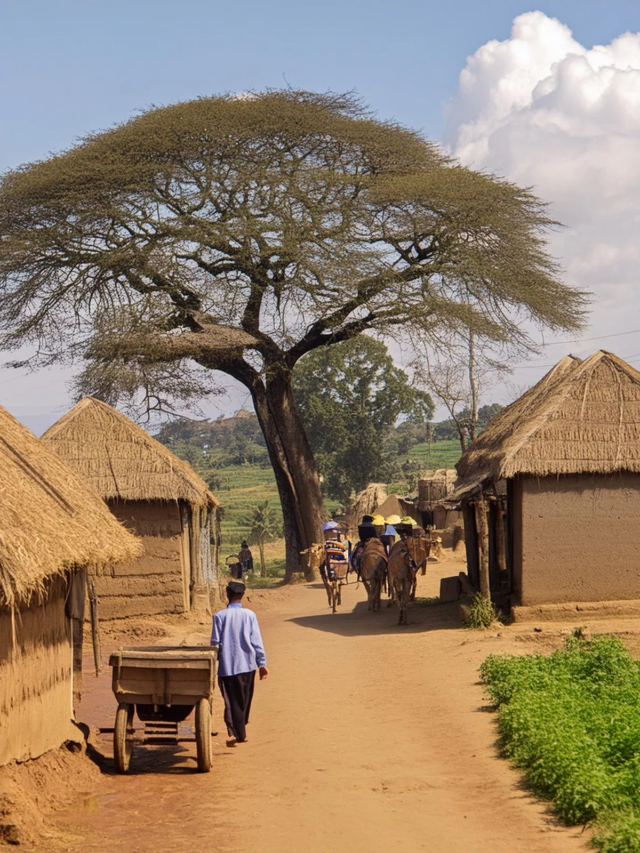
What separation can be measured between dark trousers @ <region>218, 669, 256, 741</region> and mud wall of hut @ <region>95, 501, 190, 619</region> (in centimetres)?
708

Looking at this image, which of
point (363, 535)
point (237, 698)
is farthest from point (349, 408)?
point (237, 698)

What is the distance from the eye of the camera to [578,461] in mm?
15031

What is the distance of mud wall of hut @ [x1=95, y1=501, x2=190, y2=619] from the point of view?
53.4 ft

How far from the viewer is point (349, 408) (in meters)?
52.7

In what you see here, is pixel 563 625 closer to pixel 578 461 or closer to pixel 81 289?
pixel 578 461

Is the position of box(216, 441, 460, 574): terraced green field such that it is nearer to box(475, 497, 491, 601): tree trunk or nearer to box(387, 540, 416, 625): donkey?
box(387, 540, 416, 625): donkey

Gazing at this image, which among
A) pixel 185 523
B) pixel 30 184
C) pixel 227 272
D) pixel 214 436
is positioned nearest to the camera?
pixel 185 523

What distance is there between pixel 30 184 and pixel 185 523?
11.2 metres

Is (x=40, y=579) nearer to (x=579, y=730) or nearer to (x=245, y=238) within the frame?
(x=579, y=730)

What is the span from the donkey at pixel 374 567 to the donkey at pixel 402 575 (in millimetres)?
1487

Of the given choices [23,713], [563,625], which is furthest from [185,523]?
[23,713]

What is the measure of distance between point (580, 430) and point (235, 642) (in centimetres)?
778

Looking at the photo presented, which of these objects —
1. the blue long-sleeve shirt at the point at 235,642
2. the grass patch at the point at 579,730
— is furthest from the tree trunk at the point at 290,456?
the blue long-sleeve shirt at the point at 235,642

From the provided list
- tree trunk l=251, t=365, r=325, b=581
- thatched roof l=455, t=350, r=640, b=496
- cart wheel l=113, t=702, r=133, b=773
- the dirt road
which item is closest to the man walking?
the dirt road
